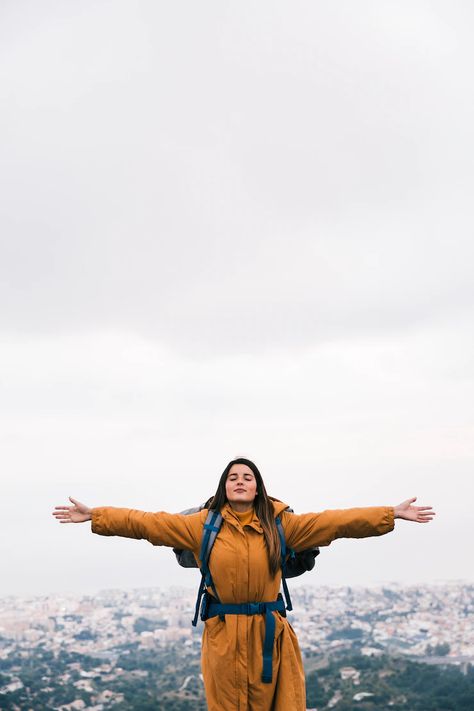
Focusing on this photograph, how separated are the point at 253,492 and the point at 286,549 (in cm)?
40

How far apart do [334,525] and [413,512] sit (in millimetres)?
495

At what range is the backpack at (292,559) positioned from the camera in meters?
4.96

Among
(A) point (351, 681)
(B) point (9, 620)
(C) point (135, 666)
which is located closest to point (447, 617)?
(C) point (135, 666)

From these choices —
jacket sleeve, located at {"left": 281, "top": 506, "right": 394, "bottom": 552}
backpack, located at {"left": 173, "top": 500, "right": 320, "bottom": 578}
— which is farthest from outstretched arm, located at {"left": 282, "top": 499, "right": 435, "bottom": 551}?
backpack, located at {"left": 173, "top": 500, "right": 320, "bottom": 578}

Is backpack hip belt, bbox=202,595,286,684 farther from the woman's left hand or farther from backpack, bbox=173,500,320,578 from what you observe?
the woman's left hand

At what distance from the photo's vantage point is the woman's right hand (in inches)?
193

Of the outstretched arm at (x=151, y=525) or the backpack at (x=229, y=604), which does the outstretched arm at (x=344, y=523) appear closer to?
the backpack at (x=229, y=604)

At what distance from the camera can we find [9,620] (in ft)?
261

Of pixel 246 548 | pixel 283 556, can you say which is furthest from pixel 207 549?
pixel 283 556

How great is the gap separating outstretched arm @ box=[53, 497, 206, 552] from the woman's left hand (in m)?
1.18

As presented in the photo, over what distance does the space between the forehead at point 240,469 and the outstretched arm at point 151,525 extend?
1.03ft

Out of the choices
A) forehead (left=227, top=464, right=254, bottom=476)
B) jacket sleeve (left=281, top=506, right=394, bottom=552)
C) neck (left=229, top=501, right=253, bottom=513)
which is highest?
forehead (left=227, top=464, right=254, bottom=476)

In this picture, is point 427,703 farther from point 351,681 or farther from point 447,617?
point 447,617

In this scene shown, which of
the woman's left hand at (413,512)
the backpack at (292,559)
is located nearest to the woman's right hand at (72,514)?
the backpack at (292,559)
